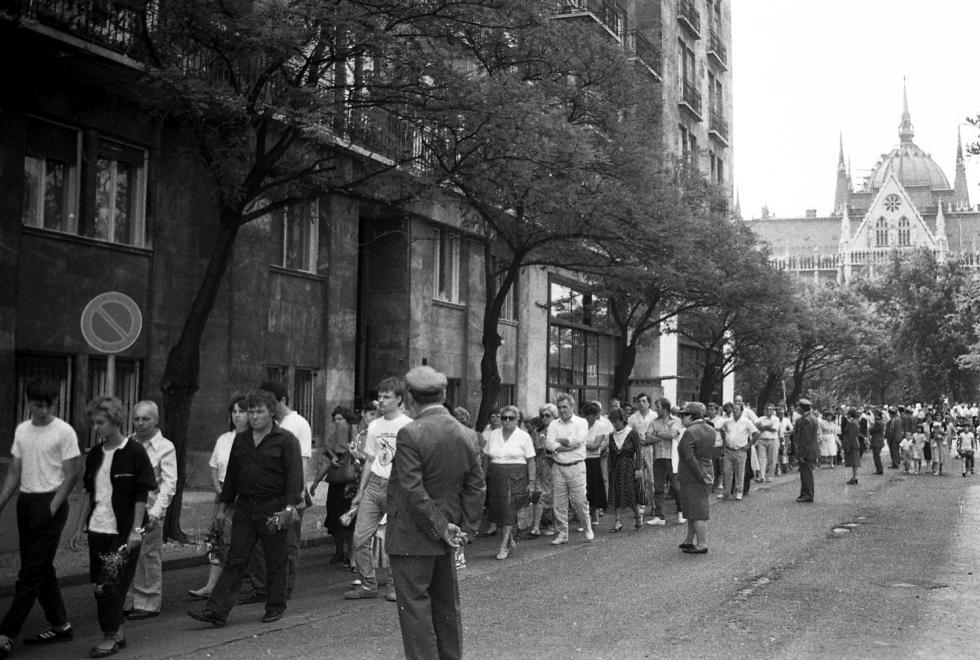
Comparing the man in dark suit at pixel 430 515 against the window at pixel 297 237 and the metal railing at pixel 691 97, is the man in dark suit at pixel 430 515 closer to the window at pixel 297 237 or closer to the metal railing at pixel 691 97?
the window at pixel 297 237

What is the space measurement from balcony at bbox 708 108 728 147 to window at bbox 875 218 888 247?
13274cm

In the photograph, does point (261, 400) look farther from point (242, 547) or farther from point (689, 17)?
point (689, 17)

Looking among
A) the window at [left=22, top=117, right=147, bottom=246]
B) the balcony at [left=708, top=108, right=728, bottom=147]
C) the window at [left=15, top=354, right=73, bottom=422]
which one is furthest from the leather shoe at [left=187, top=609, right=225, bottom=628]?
the balcony at [left=708, top=108, right=728, bottom=147]

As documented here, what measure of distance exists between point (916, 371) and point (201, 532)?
67381 mm

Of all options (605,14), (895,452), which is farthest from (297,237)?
(895,452)

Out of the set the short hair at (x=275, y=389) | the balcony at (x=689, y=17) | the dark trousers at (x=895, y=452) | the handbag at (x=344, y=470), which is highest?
the balcony at (x=689, y=17)

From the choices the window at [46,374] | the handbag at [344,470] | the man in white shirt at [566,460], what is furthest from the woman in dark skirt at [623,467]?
the window at [46,374]

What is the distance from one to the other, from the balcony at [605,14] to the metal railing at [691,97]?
685cm

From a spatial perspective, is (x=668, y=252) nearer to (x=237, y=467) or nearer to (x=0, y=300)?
(x=0, y=300)

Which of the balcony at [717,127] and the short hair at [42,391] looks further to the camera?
the balcony at [717,127]

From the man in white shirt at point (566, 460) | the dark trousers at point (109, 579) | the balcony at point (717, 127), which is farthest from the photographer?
the balcony at point (717, 127)

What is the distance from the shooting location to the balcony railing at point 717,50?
4831cm

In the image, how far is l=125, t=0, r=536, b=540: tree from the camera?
12.8m

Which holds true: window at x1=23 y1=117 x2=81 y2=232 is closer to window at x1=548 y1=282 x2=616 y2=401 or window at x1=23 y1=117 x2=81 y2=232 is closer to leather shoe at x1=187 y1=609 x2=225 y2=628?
leather shoe at x1=187 y1=609 x2=225 y2=628
